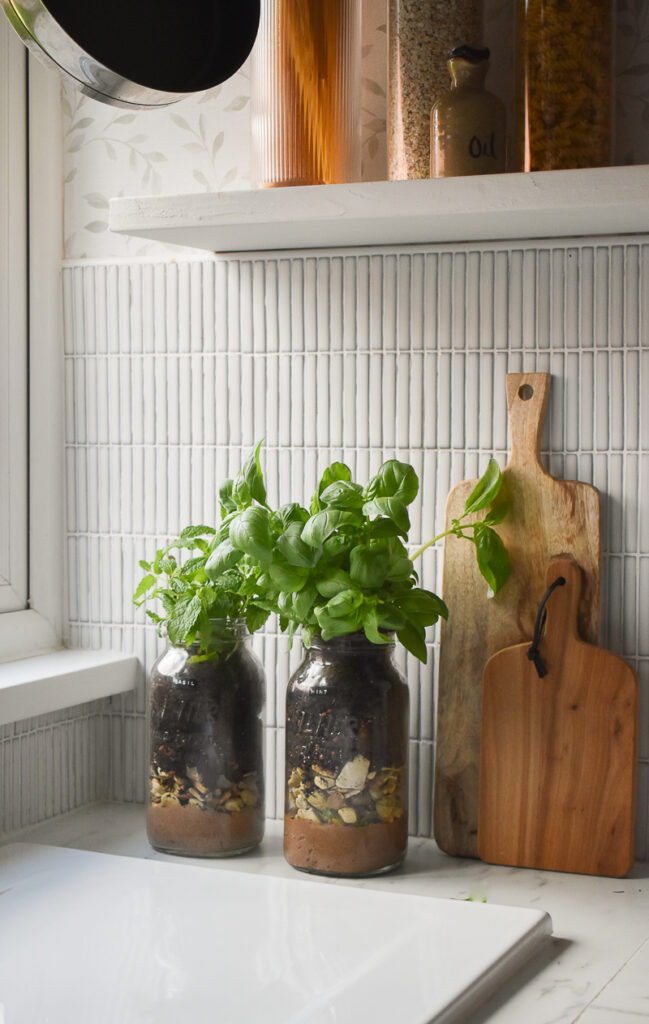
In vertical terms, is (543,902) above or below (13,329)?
below

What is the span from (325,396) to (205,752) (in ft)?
1.32

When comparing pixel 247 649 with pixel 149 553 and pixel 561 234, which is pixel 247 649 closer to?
pixel 149 553

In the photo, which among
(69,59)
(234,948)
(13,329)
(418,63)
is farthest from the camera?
(13,329)

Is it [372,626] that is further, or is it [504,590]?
[504,590]

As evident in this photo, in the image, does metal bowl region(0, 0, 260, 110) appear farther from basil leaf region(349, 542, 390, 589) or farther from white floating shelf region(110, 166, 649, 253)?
basil leaf region(349, 542, 390, 589)

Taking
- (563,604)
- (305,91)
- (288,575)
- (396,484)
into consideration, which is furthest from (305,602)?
(305,91)

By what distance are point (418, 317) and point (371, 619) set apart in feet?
1.21

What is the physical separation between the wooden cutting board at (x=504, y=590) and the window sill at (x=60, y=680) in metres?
0.38

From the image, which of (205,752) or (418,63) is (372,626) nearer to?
(205,752)

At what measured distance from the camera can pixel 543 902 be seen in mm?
1021

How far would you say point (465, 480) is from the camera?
1190 mm

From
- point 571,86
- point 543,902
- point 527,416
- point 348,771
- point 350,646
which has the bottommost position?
point 543,902

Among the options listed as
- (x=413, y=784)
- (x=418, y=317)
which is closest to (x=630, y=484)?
(x=418, y=317)

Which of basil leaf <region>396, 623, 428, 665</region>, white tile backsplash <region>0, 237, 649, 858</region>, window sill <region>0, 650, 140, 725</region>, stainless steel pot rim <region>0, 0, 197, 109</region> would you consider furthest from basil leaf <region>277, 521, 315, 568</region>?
stainless steel pot rim <region>0, 0, 197, 109</region>
